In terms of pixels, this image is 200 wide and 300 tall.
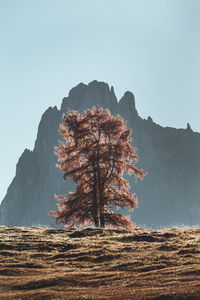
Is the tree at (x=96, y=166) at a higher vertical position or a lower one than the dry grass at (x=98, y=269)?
higher

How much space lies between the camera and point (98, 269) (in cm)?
1340

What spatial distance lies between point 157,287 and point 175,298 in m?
1.31

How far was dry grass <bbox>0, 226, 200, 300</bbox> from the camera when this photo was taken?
967cm

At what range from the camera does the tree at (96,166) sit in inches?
1288

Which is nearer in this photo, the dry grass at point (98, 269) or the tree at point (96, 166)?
the dry grass at point (98, 269)

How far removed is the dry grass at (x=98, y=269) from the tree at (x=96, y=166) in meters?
11.3

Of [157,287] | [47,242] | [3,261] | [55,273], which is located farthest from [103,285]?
[47,242]

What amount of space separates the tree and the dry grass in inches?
447

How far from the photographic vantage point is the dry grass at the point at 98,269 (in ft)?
31.7

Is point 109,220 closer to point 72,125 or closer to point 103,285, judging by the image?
point 72,125

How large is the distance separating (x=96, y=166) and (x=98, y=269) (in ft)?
67.0

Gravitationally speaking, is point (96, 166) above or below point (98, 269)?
above

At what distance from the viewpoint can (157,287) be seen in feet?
32.0

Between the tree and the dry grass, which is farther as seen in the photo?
the tree
